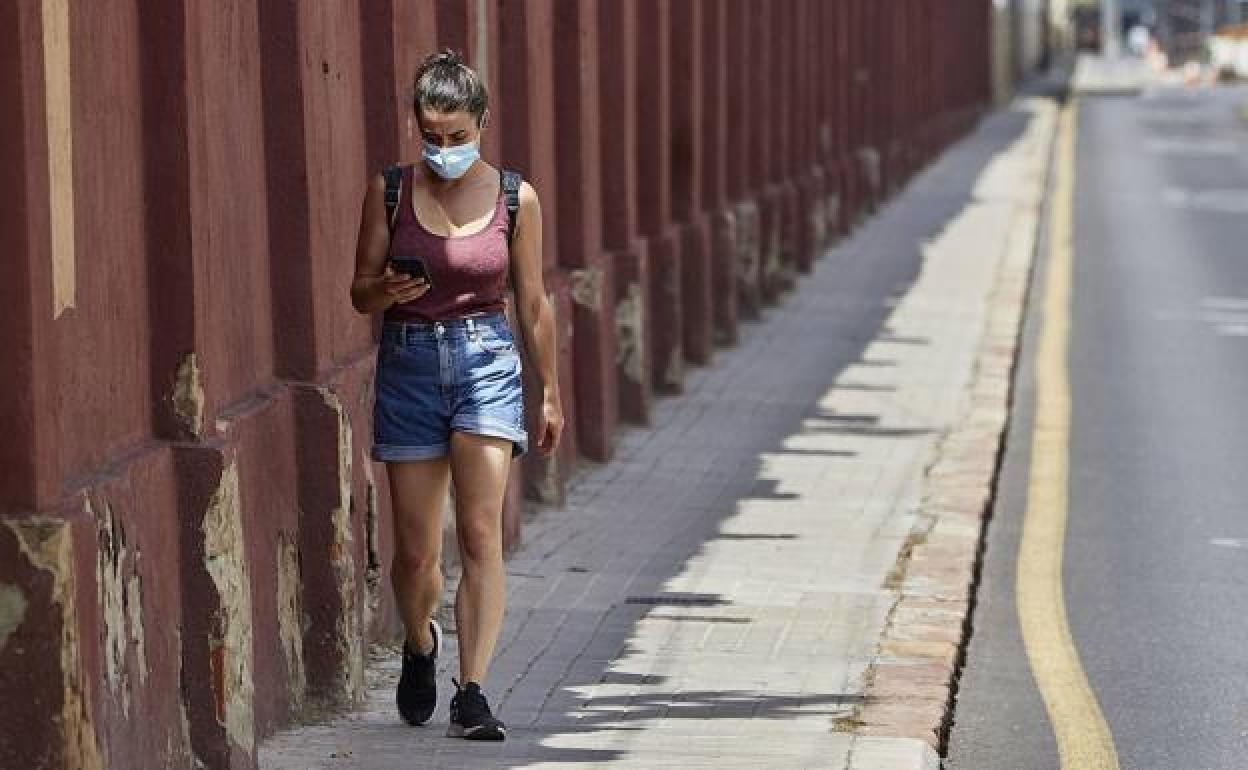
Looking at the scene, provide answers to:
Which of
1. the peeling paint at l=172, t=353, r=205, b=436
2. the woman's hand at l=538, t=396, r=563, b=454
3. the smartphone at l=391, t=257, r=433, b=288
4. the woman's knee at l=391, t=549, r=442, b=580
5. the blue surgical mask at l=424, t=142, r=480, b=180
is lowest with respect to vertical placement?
the woman's knee at l=391, t=549, r=442, b=580

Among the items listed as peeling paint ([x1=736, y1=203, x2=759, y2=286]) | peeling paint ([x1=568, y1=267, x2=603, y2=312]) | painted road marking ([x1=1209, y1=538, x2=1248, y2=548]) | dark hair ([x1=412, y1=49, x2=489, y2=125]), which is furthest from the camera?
peeling paint ([x1=736, y1=203, x2=759, y2=286])

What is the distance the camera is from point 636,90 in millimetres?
18234

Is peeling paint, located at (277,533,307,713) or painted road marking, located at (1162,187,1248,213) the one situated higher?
peeling paint, located at (277,533,307,713)

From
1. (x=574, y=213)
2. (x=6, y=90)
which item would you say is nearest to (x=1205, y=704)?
(x=6, y=90)

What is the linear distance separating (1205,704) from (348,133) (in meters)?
2.86

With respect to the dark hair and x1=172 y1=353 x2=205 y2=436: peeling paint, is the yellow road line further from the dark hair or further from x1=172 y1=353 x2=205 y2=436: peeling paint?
x1=172 y1=353 x2=205 y2=436: peeling paint

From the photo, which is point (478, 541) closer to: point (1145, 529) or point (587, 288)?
point (1145, 529)

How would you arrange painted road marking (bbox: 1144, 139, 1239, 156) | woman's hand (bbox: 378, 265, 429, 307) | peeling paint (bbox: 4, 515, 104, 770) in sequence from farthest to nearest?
painted road marking (bbox: 1144, 139, 1239, 156)
woman's hand (bbox: 378, 265, 429, 307)
peeling paint (bbox: 4, 515, 104, 770)

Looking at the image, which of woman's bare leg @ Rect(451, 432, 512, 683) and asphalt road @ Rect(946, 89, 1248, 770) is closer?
woman's bare leg @ Rect(451, 432, 512, 683)

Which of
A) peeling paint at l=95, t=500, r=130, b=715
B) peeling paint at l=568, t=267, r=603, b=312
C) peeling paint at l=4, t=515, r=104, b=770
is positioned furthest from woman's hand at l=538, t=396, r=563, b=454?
peeling paint at l=568, t=267, r=603, b=312

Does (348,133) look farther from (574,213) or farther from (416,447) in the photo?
(574,213)

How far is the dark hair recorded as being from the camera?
7914mm

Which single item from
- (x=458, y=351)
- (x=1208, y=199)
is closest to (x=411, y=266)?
(x=458, y=351)

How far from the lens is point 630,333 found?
16125mm
